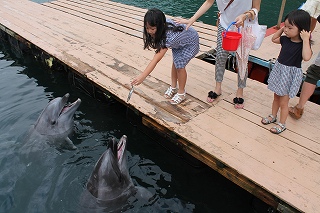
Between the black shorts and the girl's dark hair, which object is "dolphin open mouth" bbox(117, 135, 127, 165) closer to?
the girl's dark hair

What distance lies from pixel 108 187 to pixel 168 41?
2.20 m

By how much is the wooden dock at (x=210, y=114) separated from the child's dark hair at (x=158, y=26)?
108 cm

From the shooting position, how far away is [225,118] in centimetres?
439

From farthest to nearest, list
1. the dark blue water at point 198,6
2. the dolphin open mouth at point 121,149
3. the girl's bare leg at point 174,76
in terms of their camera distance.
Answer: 1. the dark blue water at point 198,6
2. the girl's bare leg at point 174,76
3. the dolphin open mouth at point 121,149

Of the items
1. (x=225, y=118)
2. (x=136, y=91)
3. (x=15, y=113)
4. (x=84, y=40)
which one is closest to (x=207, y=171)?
(x=225, y=118)

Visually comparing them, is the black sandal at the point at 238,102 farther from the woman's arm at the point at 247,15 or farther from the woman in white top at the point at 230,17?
the woman's arm at the point at 247,15

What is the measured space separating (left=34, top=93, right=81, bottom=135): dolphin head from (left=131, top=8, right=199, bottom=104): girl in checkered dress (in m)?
1.87

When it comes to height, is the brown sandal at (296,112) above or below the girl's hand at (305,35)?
below

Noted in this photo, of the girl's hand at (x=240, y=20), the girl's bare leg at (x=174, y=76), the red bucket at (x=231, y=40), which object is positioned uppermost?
the girl's hand at (x=240, y=20)

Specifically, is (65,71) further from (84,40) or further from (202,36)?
(202,36)

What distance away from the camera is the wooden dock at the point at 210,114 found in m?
3.41

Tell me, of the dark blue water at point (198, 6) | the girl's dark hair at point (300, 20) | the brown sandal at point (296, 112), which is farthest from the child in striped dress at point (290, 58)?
the dark blue water at point (198, 6)

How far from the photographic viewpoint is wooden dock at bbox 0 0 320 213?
11.2 feet

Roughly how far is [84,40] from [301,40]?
567 centimetres
